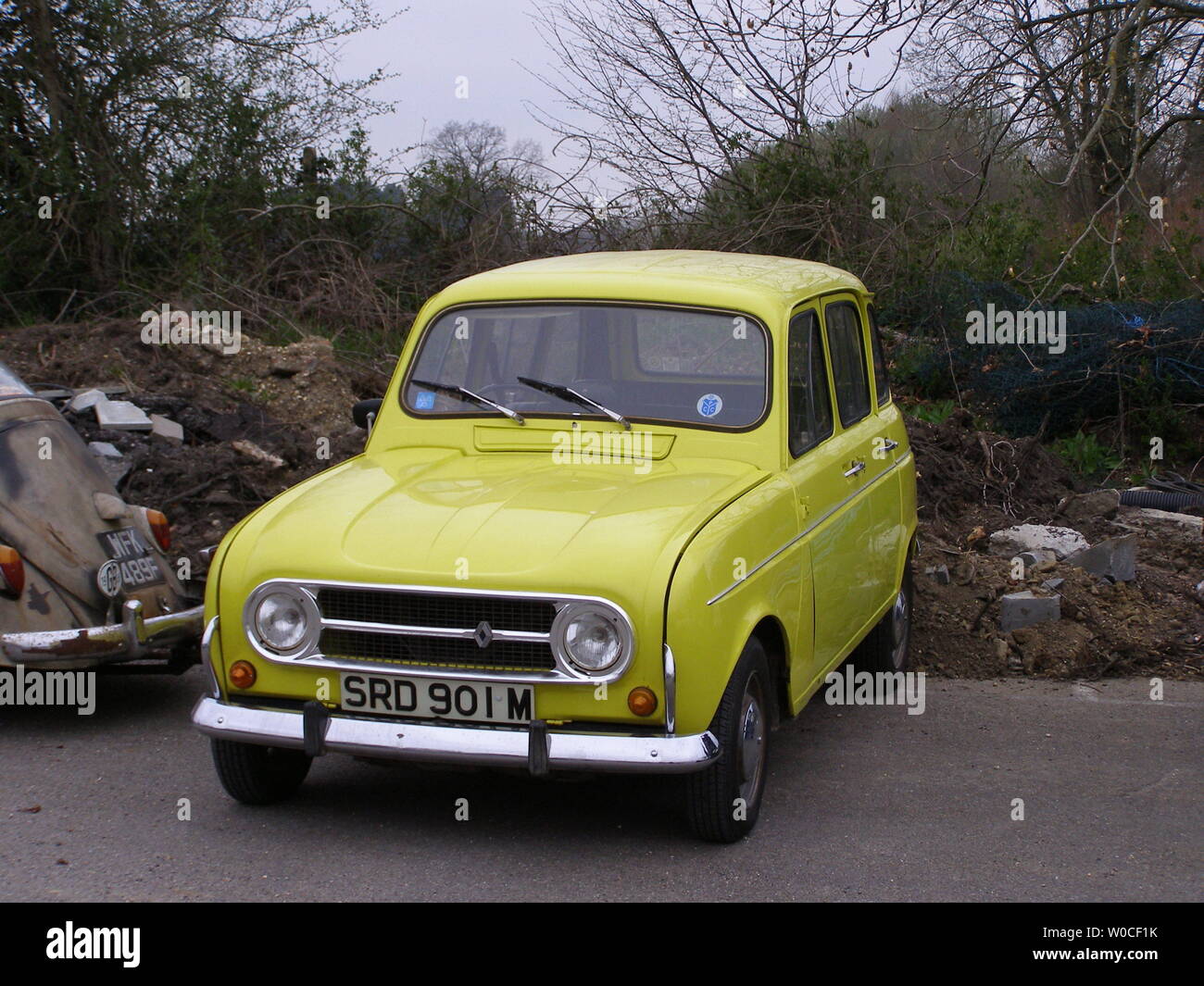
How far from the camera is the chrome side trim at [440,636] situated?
13.3ft

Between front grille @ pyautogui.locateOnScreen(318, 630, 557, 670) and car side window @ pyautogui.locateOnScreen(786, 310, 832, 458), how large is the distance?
1549mm

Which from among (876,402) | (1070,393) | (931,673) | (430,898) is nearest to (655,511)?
(430,898)

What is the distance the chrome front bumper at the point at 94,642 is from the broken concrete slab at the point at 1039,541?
5358 millimetres

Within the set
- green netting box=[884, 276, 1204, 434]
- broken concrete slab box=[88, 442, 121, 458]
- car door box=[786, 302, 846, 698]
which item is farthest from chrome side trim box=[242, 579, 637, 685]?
green netting box=[884, 276, 1204, 434]

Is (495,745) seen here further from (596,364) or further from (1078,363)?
(1078,363)

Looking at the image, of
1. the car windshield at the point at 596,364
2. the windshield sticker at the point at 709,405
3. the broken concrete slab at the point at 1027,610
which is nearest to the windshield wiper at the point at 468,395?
the car windshield at the point at 596,364

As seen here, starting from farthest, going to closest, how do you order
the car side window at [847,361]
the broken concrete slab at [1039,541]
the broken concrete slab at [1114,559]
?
the broken concrete slab at [1039,541] < the broken concrete slab at [1114,559] < the car side window at [847,361]

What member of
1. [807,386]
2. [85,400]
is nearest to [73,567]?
[807,386]

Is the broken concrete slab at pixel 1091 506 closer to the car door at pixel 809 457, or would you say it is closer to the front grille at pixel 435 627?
the car door at pixel 809 457

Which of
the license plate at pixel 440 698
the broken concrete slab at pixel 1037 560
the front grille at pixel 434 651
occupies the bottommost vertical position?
the broken concrete slab at pixel 1037 560

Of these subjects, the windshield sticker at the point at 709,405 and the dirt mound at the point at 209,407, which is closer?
the windshield sticker at the point at 709,405

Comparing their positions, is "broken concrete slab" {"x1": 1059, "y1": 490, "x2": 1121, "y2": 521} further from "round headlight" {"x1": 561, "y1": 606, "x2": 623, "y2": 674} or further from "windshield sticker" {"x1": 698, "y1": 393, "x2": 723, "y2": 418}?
"round headlight" {"x1": 561, "y1": 606, "x2": 623, "y2": 674}

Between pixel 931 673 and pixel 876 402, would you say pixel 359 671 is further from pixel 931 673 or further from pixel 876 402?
pixel 931 673

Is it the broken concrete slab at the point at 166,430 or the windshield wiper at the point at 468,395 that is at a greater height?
the windshield wiper at the point at 468,395
